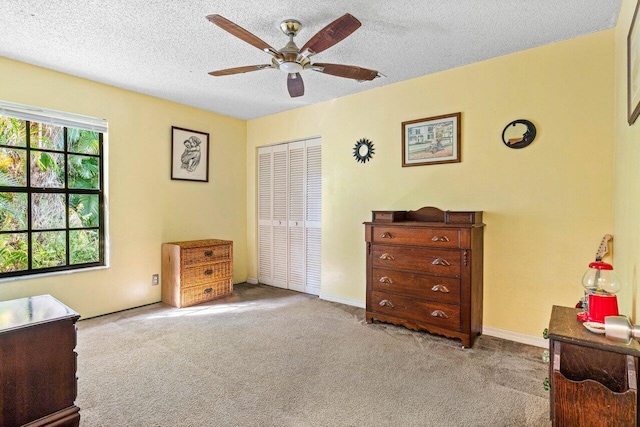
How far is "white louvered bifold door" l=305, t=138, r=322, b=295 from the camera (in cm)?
412

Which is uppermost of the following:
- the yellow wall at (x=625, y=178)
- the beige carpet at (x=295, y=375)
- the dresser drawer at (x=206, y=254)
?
the yellow wall at (x=625, y=178)

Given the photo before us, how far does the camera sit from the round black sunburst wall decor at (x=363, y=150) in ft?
11.8

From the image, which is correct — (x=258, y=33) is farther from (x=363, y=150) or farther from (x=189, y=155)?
(x=189, y=155)

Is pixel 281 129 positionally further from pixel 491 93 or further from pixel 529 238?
pixel 529 238

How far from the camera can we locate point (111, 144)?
11.4 ft

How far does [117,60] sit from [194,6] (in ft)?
3.91

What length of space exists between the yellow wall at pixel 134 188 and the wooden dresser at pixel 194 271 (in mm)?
Answer: 201

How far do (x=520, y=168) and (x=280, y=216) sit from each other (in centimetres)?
288

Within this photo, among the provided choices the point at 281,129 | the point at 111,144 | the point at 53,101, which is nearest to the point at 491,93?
the point at 281,129

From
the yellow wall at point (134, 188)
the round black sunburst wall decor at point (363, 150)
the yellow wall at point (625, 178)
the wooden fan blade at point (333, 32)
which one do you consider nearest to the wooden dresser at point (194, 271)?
the yellow wall at point (134, 188)

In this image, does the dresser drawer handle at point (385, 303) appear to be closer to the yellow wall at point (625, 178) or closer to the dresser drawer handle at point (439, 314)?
the dresser drawer handle at point (439, 314)

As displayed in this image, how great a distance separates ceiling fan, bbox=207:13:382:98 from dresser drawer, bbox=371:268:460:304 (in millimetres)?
1677

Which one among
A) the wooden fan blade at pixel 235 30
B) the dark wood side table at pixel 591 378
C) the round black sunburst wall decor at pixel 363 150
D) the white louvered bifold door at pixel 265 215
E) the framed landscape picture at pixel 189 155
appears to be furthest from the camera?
the white louvered bifold door at pixel 265 215

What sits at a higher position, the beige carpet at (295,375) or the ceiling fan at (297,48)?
the ceiling fan at (297,48)
